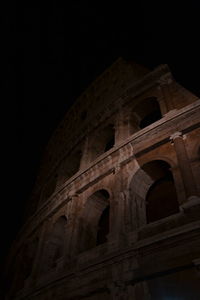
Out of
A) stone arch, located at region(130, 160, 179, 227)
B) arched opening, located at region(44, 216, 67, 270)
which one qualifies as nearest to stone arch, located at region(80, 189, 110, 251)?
stone arch, located at region(130, 160, 179, 227)

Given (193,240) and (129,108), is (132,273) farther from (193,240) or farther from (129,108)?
(129,108)

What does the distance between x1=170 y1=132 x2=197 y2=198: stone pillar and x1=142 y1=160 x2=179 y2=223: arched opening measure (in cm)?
101

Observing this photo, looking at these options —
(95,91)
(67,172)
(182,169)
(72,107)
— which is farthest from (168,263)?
(72,107)

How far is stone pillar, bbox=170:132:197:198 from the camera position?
266 inches

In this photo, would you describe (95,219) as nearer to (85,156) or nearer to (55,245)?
(55,245)

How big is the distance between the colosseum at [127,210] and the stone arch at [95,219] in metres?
0.04

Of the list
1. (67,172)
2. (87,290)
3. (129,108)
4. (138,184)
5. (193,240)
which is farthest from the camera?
(67,172)

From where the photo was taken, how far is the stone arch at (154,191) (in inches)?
331

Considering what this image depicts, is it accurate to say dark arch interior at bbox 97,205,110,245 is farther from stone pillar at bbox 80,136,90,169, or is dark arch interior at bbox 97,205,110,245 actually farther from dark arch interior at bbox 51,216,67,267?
stone pillar at bbox 80,136,90,169

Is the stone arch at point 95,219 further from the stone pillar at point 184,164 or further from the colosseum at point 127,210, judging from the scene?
the stone pillar at point 184,164

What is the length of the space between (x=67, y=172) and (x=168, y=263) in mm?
9483

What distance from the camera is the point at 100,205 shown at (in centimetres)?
1027

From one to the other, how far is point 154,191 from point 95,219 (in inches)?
102

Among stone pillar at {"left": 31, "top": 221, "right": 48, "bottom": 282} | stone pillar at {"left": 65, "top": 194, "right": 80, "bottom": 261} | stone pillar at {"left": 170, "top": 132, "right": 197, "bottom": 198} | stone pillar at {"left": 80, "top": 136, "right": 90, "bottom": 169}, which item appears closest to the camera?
stone pillar at {"left": 170, "top": 132, "right": 197, "bottom": 198}
